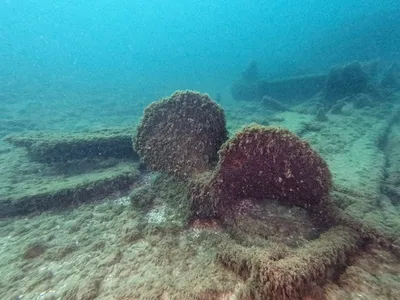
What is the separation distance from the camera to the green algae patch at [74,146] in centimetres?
705

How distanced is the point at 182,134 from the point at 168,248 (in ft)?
7.47

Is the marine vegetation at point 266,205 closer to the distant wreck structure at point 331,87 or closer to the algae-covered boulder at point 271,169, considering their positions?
the algae-covered boulder at point 271,169

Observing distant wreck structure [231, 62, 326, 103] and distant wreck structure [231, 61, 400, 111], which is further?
distant wreck structure [231, 62, 326, 103]

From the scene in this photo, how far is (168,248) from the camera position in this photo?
4074 millimetres

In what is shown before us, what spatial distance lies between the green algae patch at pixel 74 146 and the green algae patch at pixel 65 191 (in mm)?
909

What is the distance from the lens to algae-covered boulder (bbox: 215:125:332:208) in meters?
3.81

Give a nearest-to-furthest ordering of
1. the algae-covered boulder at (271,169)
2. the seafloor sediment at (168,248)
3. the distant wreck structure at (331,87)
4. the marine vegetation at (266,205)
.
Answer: the marine vegetation at (266,205) < the seafloor sediment at (168,248) < the algae-covered boulder at (271,169) < the distant wreck structure at (331,87)

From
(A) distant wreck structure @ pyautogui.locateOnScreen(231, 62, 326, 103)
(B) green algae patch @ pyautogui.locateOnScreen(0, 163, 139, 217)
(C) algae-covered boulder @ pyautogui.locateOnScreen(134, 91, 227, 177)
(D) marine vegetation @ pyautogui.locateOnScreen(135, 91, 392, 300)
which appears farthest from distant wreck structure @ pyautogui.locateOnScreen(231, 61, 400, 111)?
(B) green algae patch @ pyautogui.locateOnScreen(0, 163, 139, 217)

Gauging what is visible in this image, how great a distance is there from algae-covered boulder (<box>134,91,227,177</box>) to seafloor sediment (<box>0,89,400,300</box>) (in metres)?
0.58

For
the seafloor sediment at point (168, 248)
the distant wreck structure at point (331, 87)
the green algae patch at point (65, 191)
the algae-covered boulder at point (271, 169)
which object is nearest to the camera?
the seafloor sediment at point (168, 248)

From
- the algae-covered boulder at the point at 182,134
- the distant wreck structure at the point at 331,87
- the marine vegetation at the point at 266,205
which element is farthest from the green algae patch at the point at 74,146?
the distant wreck structure at the point at 331,87

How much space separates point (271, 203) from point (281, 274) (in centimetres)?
181

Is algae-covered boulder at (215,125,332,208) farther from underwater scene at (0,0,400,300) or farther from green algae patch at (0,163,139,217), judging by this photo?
green algae patch at (0,163,139,217)

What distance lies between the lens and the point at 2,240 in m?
4.64
